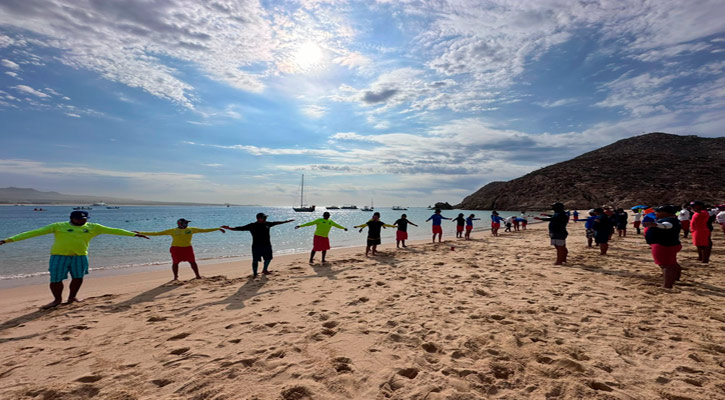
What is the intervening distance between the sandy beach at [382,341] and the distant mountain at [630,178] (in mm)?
68940

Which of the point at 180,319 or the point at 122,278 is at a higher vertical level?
the point at 180,319

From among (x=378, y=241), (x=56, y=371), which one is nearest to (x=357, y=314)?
(x=56, y=371)

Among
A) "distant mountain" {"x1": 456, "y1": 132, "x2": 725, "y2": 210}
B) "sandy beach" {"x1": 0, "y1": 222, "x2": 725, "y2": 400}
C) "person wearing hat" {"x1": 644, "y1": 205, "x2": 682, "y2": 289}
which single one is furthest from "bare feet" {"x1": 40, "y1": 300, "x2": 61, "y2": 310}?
"distant mountain" {"x1": 456, "y1": 132, "x2": 725, "y2": 210}

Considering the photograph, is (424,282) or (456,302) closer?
(456,302)

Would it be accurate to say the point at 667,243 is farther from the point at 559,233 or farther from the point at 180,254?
the point at 180,254

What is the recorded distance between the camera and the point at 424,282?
7566 mm

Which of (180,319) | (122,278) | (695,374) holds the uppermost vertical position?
(695,374)

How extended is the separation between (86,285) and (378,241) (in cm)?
1060

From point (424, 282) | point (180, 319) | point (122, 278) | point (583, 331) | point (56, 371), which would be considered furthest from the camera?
point (122, 278)

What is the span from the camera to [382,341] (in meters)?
4.14

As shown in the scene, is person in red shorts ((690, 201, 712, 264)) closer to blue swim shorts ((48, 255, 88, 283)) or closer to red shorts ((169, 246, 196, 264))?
red shorts ((169, 246, 196, 264))

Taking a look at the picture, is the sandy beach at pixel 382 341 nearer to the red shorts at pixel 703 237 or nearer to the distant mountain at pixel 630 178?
the red shorts at pixel 703 237

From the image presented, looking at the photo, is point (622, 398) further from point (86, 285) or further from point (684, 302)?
point (86, 285)

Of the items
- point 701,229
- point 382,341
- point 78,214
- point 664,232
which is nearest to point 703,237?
point 701,229
